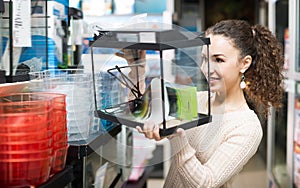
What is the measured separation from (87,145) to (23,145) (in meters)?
0.39

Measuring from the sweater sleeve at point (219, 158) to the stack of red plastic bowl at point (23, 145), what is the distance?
436mm

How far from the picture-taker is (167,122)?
1.12 metres

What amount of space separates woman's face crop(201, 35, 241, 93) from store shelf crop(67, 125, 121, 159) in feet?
1.31

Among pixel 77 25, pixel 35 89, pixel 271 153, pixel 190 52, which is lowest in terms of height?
pixel 271 153

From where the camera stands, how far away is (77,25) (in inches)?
71.9

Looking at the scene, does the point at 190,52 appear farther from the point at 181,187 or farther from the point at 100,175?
the point at 100,175

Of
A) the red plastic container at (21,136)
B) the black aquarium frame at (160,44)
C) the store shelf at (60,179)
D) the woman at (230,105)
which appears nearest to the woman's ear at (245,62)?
the woman at (230,105)

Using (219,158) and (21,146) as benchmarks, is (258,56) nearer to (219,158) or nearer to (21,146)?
(219,158)

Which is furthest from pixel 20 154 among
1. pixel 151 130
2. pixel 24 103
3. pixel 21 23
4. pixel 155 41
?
pixel 21 23

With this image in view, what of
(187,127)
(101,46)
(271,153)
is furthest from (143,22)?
(271,153)

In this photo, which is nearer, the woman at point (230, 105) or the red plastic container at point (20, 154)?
the red plastic container at point (20, 154)

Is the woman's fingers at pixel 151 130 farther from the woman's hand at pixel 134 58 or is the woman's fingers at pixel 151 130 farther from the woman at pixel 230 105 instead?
the woman's hand at pixel 134 58

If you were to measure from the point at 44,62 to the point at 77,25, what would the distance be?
1.17 feet

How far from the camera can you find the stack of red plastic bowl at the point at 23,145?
0.88 m
